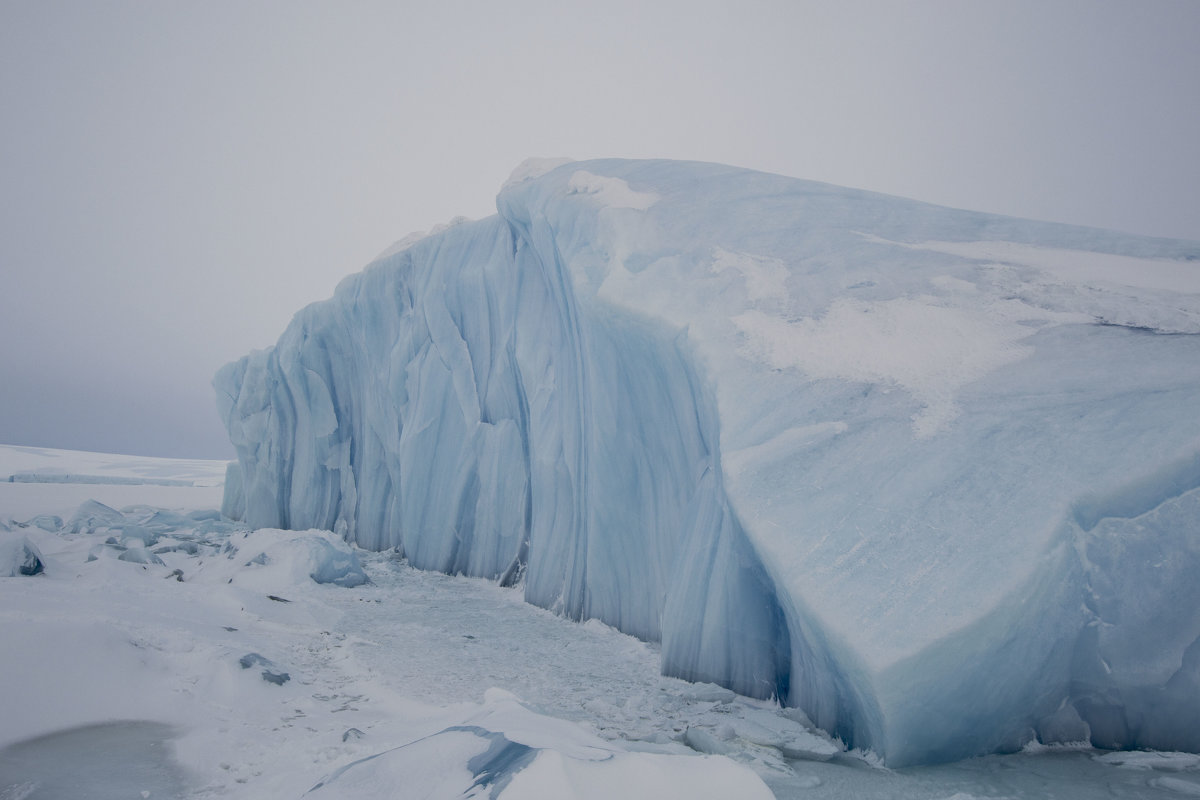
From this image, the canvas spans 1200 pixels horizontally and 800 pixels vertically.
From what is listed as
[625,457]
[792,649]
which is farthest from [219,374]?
[792,649]

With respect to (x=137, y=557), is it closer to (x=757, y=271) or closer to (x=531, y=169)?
(x=531, y=169)

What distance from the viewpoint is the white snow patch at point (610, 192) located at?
460cm

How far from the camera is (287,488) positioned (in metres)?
11.4

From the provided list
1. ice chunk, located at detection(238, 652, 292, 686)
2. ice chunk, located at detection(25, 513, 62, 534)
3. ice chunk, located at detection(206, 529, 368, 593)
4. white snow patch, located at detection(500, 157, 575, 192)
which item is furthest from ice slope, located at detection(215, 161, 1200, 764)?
ice chunk, located at detection(25, 513, 62, 534)

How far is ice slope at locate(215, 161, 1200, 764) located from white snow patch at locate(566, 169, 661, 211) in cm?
3

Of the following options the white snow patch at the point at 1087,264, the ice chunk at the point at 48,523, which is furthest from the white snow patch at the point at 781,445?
the ice chunk at the point at 48,523

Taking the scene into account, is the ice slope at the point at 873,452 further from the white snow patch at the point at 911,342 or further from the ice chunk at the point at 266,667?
the ice chunk at the point at 266,667

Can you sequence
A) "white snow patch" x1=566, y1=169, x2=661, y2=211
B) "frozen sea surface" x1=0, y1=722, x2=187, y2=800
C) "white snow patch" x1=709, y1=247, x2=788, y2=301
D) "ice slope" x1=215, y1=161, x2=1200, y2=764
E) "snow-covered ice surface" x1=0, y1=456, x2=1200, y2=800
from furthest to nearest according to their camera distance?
"white snow patch" x1=566, y1=169, x2=661, y2=211, "white snow patch" x1=709, y1=247, x2=788, y2=301, "ice slope" x1=215, y1=161, x2=1200, y2=764, "frozen sea surface" x1=0, y1=722, x2=187, y2=800, "snow-covered ice surface" x1=0, y1=456, x2=1200, y2=800

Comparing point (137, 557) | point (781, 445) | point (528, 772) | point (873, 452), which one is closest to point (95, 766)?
point (528, 772)

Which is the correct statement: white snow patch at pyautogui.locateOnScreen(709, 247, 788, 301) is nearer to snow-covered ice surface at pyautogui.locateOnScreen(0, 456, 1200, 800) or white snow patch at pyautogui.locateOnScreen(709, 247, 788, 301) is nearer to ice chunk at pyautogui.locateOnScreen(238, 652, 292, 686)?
snow-covered ice surface at pyautogui.locateOnScreen(0, 456, 1200, 800)

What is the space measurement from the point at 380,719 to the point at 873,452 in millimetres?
2319

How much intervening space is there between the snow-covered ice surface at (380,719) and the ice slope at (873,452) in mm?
237

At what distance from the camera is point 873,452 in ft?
8.41

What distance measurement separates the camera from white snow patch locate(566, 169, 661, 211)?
15.1 ft
